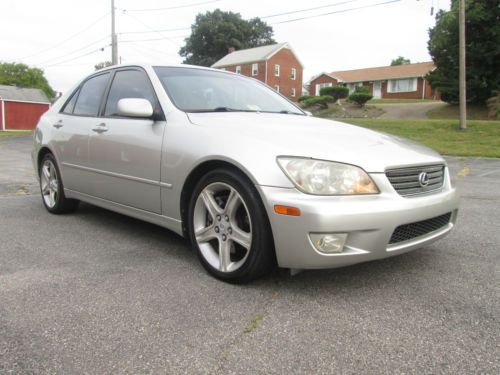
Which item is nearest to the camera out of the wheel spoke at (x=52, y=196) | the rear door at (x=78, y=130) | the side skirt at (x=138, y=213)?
the side skirt at (x=138, y=213)

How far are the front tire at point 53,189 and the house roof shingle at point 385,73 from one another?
43099 millimetres

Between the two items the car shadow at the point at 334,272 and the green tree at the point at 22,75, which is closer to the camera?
the car shadow at the point at 334,272

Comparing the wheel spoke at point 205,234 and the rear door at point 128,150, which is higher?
the rear door at point 128,150

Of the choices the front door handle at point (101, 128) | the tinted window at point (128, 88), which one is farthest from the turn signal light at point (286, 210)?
the front door handle at point (101, 128)

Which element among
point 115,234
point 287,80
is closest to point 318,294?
point 115,234

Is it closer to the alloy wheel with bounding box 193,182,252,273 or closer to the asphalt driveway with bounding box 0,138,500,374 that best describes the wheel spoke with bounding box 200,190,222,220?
the alloy wheel with bounding box 193,182,252,273

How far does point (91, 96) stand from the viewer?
454 cm

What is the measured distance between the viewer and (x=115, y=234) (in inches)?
164

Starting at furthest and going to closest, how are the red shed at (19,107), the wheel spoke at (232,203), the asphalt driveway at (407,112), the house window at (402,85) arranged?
the house window at (402,85), the red shed at (19,107), the asphalt driveway at (407,112), the wheel spoke at (232,203)

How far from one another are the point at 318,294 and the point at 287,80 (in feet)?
165

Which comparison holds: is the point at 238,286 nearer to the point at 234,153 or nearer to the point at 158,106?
the point at 234,153

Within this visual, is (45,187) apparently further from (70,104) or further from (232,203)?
(232,203)

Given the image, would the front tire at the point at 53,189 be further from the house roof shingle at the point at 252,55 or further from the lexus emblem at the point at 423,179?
the house roof shingle at the point at 252,55

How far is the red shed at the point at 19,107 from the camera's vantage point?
4410 centimetres
